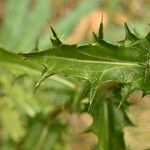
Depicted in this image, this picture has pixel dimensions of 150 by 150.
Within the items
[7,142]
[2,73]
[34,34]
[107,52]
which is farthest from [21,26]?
[107,52]

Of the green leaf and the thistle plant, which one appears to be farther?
the green leaf

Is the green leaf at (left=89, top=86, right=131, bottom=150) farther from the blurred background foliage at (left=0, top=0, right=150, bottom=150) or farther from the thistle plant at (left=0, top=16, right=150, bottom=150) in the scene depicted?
the thistle plant at (left=0, top=16, right=150, bottom=150)

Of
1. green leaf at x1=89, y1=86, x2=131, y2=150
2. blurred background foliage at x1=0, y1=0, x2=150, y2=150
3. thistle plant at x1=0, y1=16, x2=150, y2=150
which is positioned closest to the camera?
thistle plant at x1=0, y1=16, x2=150, y2=150

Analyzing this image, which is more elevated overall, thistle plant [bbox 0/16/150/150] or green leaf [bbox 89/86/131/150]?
thistle plant [bbox 0/16/150/150]

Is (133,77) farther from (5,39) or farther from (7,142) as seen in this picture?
(5,39)

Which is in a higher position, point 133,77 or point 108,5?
point 108,5

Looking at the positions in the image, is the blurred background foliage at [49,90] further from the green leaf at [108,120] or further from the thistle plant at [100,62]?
the thistle plant at [100,62]

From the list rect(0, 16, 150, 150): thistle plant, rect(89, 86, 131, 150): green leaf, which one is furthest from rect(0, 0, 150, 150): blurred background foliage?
rect(0, 16, 150, 150): thistle plant

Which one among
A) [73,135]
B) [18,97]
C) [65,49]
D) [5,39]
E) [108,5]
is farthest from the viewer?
[108,5]
